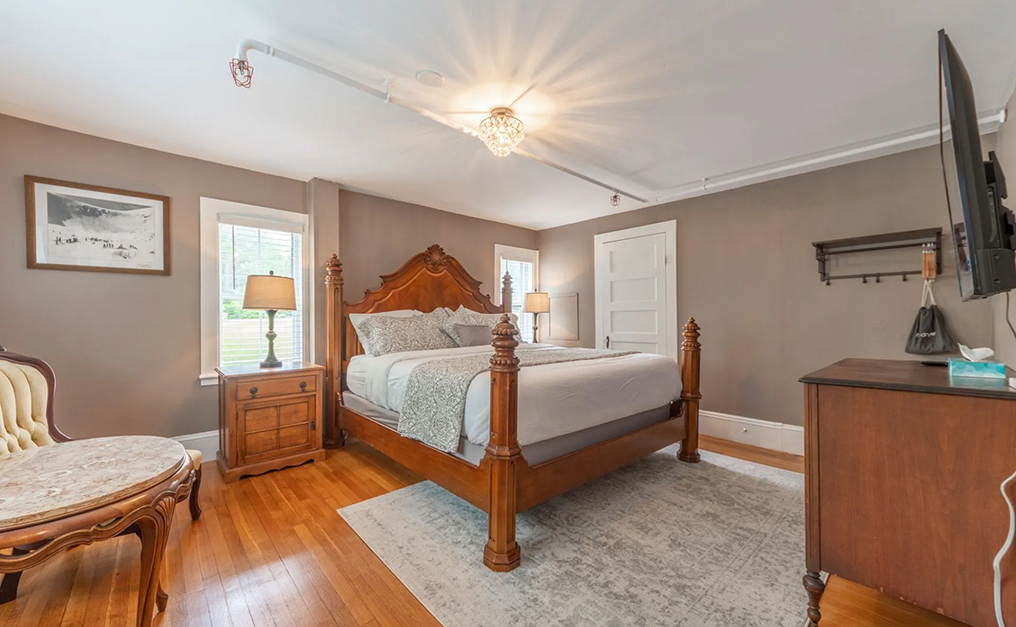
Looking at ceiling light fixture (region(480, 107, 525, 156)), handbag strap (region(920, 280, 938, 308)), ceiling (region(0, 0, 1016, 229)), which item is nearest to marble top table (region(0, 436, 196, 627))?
ceiling (region(0, 0, 1016, 229))

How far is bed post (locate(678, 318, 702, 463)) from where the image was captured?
10.6 ft

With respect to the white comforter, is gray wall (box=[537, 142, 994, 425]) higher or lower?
higher

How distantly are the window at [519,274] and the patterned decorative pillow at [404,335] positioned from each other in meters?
1.52

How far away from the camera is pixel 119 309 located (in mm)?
2861

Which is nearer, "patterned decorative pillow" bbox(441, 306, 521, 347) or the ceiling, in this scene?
the ceiling

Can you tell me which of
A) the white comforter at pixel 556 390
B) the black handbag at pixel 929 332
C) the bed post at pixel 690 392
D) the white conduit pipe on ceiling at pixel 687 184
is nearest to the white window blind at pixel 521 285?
the white conduit pipe on ceiling at pixel 687 184

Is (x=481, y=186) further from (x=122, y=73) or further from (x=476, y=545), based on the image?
(x=476, y=545)

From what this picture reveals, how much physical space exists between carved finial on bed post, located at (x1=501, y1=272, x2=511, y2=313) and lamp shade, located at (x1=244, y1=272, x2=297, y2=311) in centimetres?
261

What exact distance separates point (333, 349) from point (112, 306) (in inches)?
60.0

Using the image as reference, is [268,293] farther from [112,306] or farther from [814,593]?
[814,593]

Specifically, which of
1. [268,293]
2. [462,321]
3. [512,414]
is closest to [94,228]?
[268,293]

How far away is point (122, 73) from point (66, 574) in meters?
2.48

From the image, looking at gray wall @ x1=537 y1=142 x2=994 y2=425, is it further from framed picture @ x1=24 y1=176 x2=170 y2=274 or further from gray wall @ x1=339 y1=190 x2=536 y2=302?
framed picture @ x1=24 y1=176 x2=170 y2=274

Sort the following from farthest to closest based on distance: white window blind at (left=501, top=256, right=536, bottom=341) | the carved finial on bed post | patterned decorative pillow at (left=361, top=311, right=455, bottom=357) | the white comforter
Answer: white window blind at (left=501, top=256, right=536, bottom=341)
the carved finial on bed post
patterned decorative pillow at (left=361, top=311, right=455, bottom=357)
the white comforter
